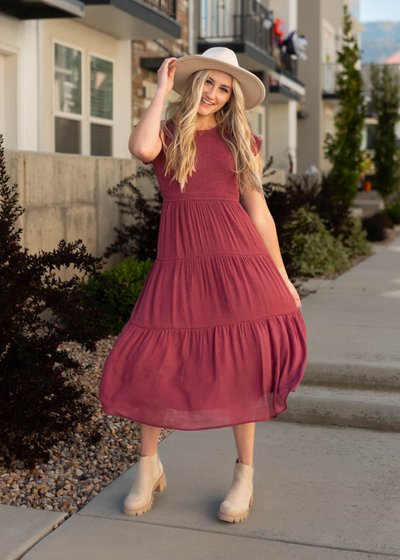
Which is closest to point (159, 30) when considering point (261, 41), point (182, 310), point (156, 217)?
point (156, 217)

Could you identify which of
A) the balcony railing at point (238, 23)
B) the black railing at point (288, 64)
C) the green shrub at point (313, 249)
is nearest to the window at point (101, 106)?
the green shrub at point (313, 249)

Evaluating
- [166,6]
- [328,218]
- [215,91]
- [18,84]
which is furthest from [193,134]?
[166,6]

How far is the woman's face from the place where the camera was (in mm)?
3061

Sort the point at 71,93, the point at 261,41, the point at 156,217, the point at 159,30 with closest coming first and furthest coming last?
the point at 156,217, the point at 71,93, the point at 159,30, the point at 261,41

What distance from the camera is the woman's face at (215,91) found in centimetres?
306

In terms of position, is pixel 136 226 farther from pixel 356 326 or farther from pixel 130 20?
pixel 130 20

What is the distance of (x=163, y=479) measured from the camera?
329cm

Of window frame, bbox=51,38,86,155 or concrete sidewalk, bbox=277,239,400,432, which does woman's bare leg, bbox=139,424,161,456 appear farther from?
window frame, bbox=51,38,86,155

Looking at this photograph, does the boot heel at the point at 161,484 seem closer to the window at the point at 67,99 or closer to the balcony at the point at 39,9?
the balcony at the point at 39,9

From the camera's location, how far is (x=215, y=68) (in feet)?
10.0

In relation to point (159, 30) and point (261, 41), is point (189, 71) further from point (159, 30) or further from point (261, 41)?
point (261, 41)

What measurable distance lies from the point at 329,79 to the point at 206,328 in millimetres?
26563

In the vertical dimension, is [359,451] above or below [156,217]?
below

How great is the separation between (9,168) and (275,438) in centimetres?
303
